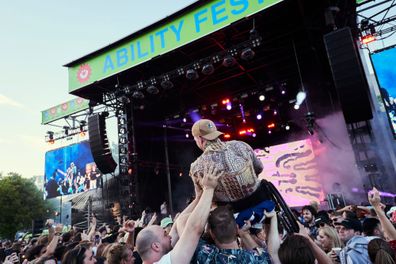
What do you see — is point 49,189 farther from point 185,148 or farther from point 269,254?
point 269,254

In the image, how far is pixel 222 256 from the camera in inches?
57.4

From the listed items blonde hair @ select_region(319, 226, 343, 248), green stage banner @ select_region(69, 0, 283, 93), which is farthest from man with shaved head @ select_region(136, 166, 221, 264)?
green stage banner @ select_region(69, 0, 283, 93)

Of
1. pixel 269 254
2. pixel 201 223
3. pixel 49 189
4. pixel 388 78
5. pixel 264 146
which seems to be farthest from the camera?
pixel 49 189

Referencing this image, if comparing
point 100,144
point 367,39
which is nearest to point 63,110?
point 100,144

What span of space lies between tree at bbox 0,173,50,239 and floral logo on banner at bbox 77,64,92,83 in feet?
52.0

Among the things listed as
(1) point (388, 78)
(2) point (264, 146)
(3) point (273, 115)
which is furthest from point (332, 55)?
(2) point (264, 146)

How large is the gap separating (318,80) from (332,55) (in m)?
5.37

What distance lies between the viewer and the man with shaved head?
138 centimetres

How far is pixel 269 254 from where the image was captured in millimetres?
1617

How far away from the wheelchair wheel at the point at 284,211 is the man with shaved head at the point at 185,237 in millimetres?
441

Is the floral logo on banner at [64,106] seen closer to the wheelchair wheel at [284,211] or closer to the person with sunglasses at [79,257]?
the person with sunglasses at [79,257]

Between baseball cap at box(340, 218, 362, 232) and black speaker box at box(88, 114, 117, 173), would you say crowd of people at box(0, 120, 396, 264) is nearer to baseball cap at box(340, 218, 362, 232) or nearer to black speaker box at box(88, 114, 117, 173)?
baseball cap at box(340, 218, 362, 232)

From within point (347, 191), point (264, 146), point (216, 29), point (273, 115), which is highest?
point (216, 29)

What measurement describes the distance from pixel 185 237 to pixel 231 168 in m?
0.48
